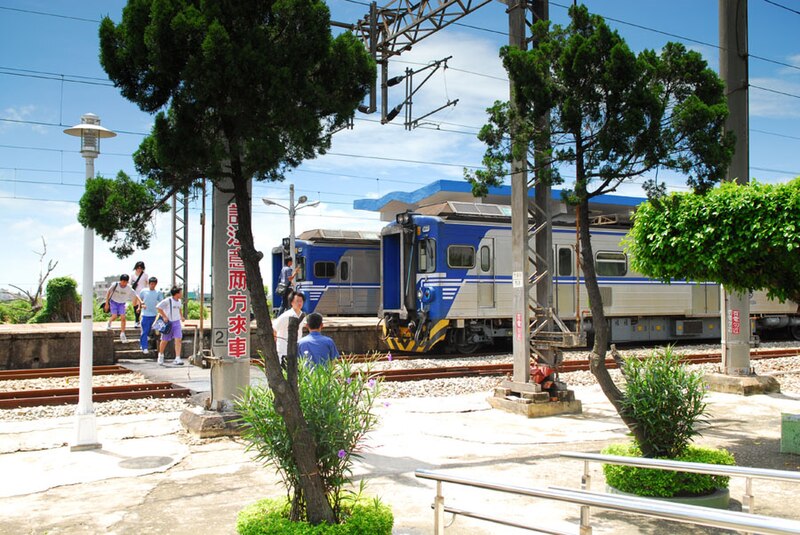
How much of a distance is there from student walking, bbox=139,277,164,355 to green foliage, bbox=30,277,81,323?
8.23m

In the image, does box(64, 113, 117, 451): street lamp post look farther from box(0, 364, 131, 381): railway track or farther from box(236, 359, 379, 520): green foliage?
box(0, 364, 131, 381): railway track

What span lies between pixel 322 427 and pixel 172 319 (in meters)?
11.7

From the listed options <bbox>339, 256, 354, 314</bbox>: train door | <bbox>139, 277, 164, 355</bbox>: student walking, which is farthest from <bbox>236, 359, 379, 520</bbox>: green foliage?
<bbox>339, 256, 354, 314</bbox>: train door

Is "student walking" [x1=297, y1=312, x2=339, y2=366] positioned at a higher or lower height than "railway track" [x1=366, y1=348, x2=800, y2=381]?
higher

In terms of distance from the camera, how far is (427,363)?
16203 mm

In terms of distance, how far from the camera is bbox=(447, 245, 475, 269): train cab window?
666 inches

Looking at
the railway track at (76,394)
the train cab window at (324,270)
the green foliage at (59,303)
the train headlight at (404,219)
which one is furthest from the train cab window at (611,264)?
the green foliage at (59,303)

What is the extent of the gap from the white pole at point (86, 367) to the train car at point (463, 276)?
9945 mm

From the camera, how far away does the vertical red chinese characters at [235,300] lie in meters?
8.41

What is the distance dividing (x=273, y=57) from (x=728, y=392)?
33.7 feet

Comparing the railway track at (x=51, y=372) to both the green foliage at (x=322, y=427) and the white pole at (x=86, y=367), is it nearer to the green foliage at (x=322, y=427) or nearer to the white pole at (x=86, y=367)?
the white pole at (x=86, y=367)

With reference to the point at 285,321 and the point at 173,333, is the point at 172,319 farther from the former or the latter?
the point at 285,321

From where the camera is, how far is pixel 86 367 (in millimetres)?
7758

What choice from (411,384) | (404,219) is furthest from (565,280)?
(411,384)
